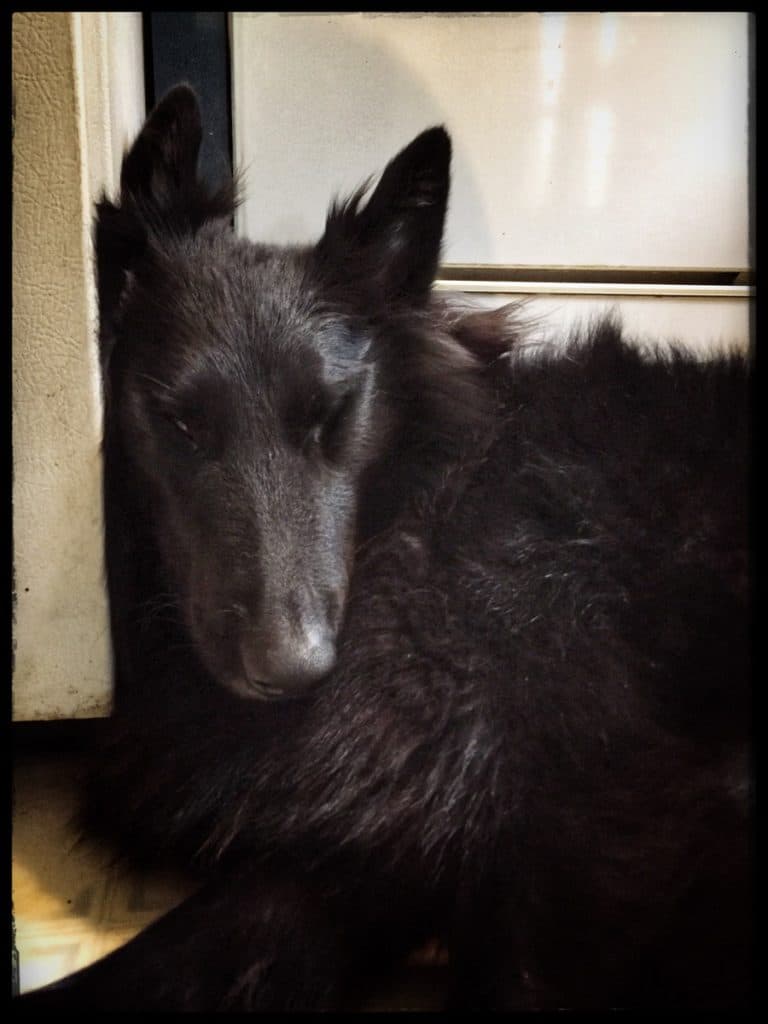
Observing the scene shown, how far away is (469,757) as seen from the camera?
921mm

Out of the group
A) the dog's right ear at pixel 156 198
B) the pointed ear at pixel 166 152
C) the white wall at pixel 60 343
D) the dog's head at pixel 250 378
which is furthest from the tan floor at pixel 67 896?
the pointed ear at pixel 166 152

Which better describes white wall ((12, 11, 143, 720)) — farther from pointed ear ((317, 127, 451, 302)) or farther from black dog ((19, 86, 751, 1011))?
pointed ear ((317, 127, 451, 302))

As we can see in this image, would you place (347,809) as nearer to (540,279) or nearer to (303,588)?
(303,588)

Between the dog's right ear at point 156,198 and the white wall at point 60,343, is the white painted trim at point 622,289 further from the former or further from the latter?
the white wall at point 60,343

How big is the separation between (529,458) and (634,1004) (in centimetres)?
62

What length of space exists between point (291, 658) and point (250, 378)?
329 mm

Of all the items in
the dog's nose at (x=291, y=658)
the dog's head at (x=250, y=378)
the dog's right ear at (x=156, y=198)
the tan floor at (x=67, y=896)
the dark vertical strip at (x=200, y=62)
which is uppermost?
the dark vertical strip at (x=200, y=62)

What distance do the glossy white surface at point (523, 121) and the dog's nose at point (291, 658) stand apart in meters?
0.49

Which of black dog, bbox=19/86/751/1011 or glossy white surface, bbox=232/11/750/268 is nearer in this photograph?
black dog, bbox=19/86/751/1011

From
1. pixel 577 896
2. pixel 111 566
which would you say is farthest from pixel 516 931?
pixel 111 566

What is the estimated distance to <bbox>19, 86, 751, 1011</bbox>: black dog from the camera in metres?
0.90

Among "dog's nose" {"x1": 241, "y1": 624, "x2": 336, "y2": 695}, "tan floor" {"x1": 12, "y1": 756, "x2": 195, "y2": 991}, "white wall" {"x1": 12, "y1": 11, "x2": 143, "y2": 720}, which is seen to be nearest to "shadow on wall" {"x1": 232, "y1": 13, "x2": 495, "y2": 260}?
"white wall" {"x1": 12, "y1": 11, "x2": 143, "y2": 720}

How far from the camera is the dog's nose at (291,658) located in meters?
0.92

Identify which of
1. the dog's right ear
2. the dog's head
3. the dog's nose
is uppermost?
the dog's right ear
